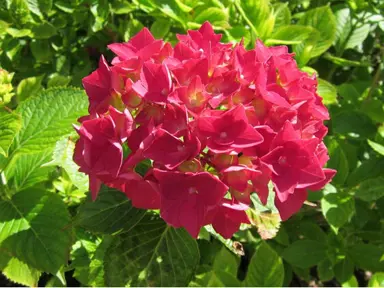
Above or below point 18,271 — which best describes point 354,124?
above

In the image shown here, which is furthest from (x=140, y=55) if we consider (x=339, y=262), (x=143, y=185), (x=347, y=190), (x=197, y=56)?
(x=339, y=262)

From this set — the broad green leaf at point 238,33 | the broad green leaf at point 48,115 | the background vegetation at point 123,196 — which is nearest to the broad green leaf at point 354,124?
the background vegetation at point 123,196

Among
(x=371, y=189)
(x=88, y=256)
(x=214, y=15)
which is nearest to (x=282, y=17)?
(x=214, y=15)

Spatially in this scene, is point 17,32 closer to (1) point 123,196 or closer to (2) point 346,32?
(1) point 123,196

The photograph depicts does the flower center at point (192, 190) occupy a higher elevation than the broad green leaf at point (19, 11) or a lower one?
higher

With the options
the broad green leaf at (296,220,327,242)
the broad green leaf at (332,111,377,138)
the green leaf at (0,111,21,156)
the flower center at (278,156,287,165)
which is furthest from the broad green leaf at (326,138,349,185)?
the green leaf at (0,111,21,156)

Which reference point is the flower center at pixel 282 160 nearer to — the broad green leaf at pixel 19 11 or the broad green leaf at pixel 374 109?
the broad green leaf at pixel 374 109

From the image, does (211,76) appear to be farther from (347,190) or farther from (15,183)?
(347,190)
